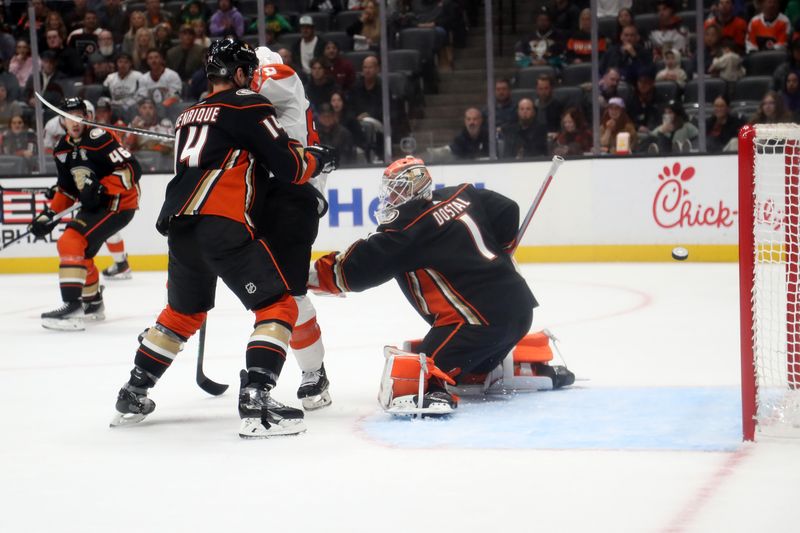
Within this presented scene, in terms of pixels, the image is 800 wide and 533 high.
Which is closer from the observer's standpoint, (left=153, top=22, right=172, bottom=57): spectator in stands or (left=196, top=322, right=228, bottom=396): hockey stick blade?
(left=196, top=322, right=228, bottom=396): hockey stick blade

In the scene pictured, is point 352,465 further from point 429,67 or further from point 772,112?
point 429,67

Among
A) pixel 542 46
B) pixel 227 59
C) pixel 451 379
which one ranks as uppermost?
pixel 542 46

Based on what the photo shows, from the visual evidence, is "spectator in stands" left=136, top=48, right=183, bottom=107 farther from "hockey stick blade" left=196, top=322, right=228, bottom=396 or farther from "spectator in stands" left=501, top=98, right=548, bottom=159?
"hockey stick blade" left=196, top=322, right=228, bottom=396

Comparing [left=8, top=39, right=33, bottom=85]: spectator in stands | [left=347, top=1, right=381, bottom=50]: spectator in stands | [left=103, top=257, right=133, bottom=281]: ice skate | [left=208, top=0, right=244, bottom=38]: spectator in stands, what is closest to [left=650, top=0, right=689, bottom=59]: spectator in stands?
[left=347, top=1, right=381, bottom=50]: spectator in stands

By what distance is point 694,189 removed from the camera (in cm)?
848

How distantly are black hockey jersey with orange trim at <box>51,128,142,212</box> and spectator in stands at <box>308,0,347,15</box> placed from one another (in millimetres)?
3474

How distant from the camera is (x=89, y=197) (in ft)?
20.8

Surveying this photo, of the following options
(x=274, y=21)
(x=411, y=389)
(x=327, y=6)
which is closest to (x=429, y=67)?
(x=327, y=6)

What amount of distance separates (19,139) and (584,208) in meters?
4.66

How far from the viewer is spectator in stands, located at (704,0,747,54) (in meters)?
8.62

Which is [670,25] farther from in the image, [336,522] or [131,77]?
[336,522]

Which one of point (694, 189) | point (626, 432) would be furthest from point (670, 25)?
point (626, 432)

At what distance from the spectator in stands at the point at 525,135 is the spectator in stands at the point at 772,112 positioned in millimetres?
1570

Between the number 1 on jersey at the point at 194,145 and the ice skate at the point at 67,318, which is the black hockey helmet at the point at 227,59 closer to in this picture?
the number 1 on jersey at the point at 194,145
